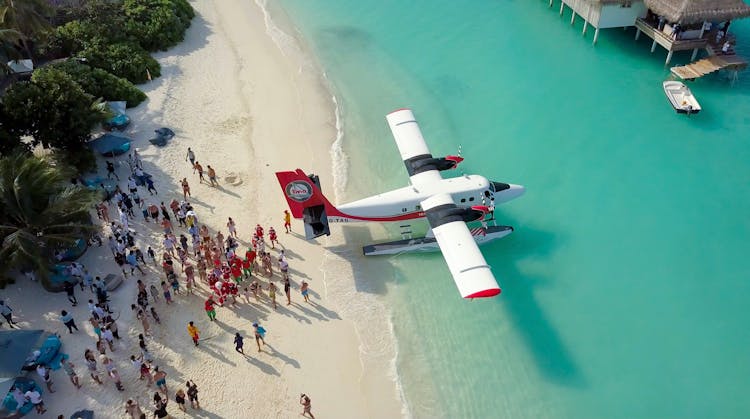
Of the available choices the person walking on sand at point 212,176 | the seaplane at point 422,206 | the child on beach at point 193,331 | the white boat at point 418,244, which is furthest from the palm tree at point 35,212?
the white boat at point 418,244

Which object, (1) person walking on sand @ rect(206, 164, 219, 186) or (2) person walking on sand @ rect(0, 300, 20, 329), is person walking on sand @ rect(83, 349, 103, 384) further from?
(1) person walking on sand @ rect(206, 164, 219, 186)

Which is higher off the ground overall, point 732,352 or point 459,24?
point 459,24

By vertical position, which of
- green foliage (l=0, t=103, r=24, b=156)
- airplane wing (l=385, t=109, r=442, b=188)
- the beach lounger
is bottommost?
the beach lounger

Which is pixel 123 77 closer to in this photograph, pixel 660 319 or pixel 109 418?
pixel 109 418

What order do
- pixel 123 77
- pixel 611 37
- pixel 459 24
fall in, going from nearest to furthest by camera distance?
pixel 123 77 → pixel 611 37 → pixel 459 24

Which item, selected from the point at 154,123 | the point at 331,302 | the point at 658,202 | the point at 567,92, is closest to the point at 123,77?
the point at 154,123

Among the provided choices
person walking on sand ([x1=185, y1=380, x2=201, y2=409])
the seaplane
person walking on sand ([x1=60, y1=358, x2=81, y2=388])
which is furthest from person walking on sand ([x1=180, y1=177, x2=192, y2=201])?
person walking on sand ([x1=185, y1=380, x2=201, y2=409])
